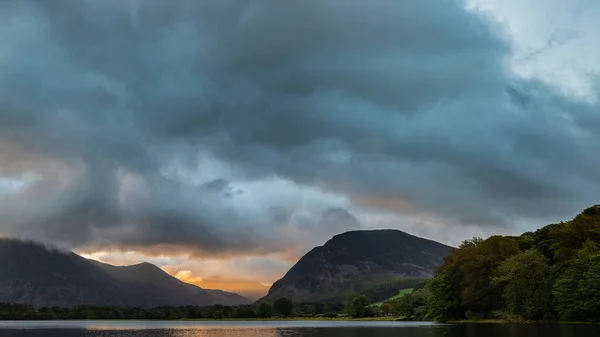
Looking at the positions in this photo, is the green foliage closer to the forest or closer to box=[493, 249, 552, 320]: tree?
the forest

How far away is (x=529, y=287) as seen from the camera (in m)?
124

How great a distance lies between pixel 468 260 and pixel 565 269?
110 feet

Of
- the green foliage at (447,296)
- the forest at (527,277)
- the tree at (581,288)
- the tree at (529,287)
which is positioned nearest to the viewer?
the tree at (581,288)

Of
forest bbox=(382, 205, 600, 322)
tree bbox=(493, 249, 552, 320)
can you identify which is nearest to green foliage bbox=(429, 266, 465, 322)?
forest bbox=(382, 205, 600, 322)

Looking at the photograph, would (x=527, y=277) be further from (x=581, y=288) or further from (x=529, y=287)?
(x=581, y=288)

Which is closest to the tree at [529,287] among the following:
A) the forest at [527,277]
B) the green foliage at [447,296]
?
the forest at [527,277]

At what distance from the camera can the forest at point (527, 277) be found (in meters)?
112

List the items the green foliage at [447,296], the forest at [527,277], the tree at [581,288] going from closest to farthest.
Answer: the tree at [581,288] → the forest at [527,277] → the green foliage at [447,296]

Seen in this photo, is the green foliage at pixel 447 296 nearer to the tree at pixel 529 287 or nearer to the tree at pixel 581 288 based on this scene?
the tree at pixel 529 287

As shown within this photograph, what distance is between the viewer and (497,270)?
140m

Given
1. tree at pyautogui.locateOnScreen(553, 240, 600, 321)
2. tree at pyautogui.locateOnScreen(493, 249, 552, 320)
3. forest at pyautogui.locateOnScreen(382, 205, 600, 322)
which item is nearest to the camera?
tree at pyautogui.locateOnScreen(553, 240, 600, 321)

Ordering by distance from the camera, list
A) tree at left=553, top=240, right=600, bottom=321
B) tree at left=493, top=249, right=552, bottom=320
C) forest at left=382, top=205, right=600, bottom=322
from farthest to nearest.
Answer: tree at left=493, top=249, right=552, bottom=320
forest at left=382, top=205, right=600, bottom=322
tree at left=553, top=240, right=600, bottom=321

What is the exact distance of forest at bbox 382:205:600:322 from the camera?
11219cm

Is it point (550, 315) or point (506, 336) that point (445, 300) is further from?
point (506, 336)
